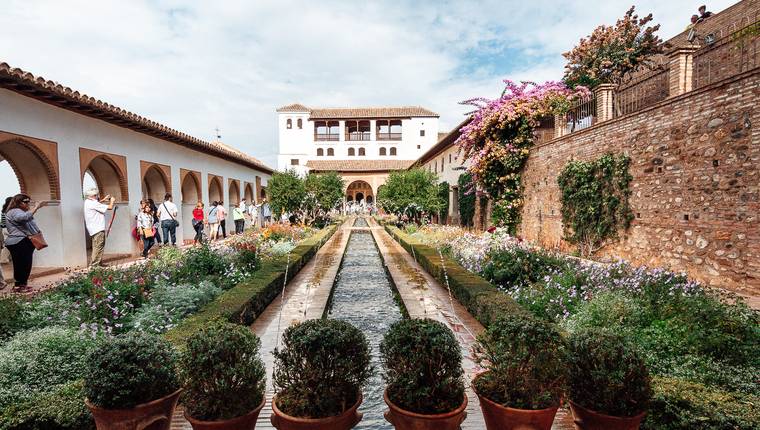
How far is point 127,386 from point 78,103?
763 cm

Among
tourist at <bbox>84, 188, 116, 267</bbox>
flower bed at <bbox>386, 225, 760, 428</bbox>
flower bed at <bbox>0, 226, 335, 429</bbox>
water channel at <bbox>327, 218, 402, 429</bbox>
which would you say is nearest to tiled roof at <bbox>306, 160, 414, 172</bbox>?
water channel at <bbox>327, 218, 402, 429</bbox>

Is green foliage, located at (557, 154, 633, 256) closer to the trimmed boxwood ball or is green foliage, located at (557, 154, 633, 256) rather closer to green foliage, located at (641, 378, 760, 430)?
green foliage, located at (641, 378, 760, 430)

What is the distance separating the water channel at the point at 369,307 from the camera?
8.90 feet

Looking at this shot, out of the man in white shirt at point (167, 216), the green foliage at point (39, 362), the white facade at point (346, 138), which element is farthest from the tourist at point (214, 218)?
the white facade at point (346, 138)

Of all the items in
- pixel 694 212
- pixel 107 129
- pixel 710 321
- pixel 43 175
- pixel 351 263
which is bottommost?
pixel 351 263

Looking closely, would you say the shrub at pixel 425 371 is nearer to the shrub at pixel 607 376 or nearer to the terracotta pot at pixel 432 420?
the terracotta pot at pixel 432 420

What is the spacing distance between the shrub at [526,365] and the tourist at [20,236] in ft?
22.4

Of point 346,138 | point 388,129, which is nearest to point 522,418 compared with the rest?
point 346,138

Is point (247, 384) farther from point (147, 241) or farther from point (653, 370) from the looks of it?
point (147, 241)

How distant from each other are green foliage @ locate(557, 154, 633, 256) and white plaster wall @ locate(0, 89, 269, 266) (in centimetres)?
1069

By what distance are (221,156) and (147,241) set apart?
746 cm

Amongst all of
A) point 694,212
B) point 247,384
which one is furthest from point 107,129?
point 694,212

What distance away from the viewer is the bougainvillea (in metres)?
11.2

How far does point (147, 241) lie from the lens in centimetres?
865
